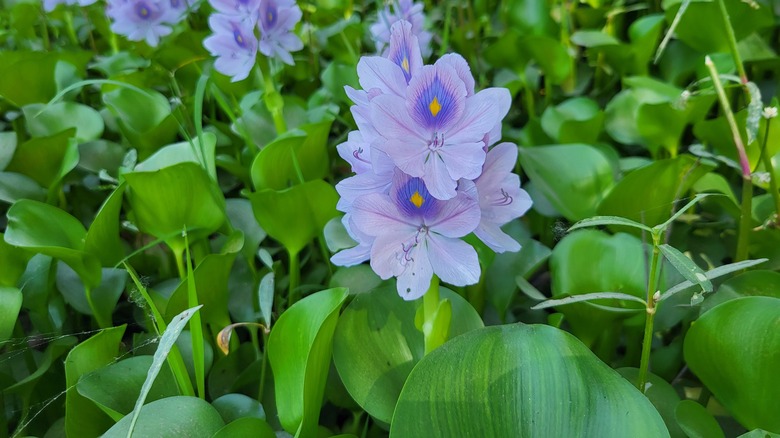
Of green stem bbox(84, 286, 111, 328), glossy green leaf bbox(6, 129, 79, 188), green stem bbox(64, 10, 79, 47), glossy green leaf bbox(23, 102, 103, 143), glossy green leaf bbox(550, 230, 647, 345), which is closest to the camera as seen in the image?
glossy green leaf bbox(550, 230, 647, 345)

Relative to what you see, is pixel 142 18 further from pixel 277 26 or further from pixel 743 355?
pixel 743 355

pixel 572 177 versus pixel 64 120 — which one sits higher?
pixel 64 120

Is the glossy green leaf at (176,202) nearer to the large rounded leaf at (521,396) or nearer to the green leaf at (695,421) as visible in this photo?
the large rounded leaf at (521,396)

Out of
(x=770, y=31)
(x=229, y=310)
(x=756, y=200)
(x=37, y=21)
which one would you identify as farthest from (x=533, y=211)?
(x=37, y=21)

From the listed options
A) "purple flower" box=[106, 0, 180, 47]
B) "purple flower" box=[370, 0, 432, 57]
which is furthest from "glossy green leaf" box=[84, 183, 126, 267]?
"purple flower" box=[106, 0, 180, 47]

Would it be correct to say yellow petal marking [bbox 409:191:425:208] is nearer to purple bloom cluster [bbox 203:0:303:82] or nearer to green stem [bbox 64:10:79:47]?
purple bloom cluster [bbox 203:0:303:82]

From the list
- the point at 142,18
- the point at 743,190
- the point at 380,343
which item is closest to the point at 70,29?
the point at 142,18

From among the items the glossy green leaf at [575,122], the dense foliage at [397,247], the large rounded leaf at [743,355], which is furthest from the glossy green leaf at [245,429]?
the glossy green leaf at [575,122]
